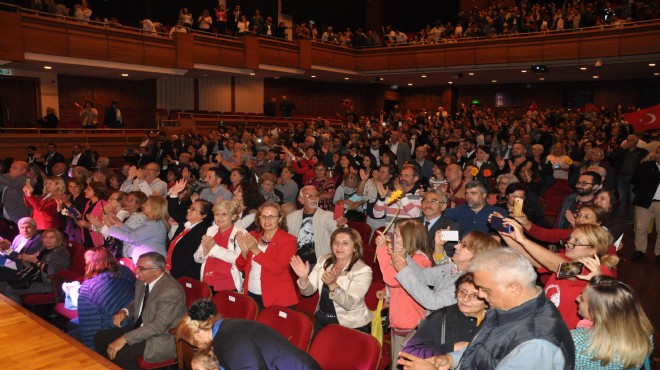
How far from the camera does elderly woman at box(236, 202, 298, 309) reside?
11.9ft

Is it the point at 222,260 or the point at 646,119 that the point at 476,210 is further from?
the point at 646,119

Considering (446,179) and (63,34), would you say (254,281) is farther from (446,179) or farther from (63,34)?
(63,34)

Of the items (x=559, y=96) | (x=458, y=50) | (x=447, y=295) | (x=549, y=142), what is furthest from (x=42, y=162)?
(x=559, y=96)

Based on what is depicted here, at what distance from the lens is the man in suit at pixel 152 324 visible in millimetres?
3535

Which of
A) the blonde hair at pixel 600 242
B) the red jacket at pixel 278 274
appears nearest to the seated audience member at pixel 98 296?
the red jacket at pixel 278 274

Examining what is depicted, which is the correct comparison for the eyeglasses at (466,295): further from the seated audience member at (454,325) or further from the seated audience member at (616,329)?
the seated audience member at (616,329)

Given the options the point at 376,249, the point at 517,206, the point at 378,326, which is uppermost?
the point at 517,206

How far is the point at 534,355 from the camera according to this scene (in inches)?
68.8

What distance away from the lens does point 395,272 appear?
3.19 metres

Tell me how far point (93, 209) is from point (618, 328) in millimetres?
5128

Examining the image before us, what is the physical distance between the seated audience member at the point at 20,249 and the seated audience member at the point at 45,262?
0.29 feet

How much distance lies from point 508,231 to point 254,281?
6.24 ft

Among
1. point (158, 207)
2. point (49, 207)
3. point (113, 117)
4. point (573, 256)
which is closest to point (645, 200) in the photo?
point (573, 256)

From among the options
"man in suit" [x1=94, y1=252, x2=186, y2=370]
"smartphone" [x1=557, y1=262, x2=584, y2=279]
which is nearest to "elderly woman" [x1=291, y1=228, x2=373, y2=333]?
"man in suit" [x1=94, y1=252, x2=186, y2=370]
